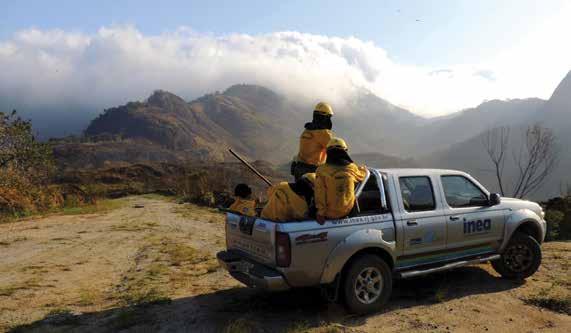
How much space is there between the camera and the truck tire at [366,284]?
5359 mm

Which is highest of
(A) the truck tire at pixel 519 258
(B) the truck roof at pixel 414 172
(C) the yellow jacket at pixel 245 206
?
(B) the truck roof at pixel 414 172

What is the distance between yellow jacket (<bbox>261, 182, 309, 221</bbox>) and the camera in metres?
5.48

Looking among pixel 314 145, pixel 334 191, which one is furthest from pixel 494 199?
pixel 334 191

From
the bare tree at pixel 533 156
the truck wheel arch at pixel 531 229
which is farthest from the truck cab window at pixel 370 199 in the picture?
the bare tree at pixel 533 156

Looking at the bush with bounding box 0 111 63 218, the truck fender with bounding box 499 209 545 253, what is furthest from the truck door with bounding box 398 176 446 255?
the bush with bounding box 0 111 63 218

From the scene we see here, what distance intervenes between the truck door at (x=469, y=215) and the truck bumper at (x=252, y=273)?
8.80ft

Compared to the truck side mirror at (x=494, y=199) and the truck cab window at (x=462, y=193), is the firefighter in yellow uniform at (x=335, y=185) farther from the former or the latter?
the truck side mirror at (x=494, y=199)

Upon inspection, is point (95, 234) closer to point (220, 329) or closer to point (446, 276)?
point (220, 329)

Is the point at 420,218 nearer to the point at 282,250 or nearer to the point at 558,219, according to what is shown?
Result: the point at 282,250

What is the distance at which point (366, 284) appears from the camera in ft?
18.2

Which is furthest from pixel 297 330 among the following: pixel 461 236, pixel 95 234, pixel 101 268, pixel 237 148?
pixel 237 148

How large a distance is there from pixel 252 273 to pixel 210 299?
63.2 inches

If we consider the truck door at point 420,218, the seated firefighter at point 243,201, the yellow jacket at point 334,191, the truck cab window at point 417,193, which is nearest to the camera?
the yellow jacket at point 334,191

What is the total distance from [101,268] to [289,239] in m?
5.52
